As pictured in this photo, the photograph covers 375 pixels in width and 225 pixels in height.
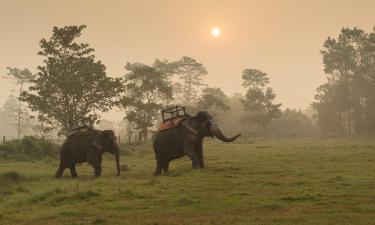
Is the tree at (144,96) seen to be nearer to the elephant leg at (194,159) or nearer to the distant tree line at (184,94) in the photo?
the distant tree line at (184,94)

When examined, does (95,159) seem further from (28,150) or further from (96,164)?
(28,150)

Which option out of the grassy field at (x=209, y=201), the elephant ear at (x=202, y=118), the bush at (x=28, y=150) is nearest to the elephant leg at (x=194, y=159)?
the grassy field at (x=209, y=201)

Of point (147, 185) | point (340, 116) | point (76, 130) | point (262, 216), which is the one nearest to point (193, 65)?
point (340, 116)

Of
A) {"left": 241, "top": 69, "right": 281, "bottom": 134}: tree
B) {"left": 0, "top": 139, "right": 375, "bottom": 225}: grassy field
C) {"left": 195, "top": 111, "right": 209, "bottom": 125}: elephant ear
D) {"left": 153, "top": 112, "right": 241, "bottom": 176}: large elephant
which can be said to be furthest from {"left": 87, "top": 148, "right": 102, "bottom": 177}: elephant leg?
{"left": 241, "top": 69, "right": 281, "bottom": 134}: tree

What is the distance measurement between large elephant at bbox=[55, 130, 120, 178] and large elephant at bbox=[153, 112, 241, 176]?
2.65 m

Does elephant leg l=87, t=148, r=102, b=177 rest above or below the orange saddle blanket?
below

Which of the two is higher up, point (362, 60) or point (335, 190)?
point (362, 60)

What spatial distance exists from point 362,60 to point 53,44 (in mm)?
62033

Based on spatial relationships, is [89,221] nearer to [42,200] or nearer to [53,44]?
[42,200]

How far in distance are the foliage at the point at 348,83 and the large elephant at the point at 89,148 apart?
6514 cm

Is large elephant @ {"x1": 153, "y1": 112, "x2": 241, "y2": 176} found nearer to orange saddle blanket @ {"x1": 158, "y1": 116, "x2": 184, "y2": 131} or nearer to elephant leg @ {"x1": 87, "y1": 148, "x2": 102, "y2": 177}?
orange saddle blanket @ {"x1": 158, "y1": 116, "x2": 184, "y2": 131}

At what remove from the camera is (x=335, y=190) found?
1612 cm

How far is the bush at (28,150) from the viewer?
4012 cm

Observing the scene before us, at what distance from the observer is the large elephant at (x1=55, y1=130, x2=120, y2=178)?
81.3 feet
